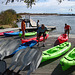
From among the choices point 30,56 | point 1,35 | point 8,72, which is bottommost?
point 1,35

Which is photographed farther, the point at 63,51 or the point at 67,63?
the point at 63,51

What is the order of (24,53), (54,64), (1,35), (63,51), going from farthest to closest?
(1,35) → (63,51) → (54,64) → (24,53)

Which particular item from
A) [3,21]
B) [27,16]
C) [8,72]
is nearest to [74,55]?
[8,72]

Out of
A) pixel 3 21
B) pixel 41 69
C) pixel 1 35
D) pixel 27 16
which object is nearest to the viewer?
pixel 41 69

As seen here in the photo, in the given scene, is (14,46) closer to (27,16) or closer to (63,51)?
(63,51)

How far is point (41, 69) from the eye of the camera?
17.9ft

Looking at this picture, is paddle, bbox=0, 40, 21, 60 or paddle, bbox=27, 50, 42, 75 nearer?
paddle, bbox=27, 50, 42, 75

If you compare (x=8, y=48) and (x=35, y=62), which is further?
(x=8, y=48)

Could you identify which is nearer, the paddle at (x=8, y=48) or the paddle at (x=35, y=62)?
the paddle at (x=35, y=62)

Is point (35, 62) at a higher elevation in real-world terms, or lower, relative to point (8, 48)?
lower

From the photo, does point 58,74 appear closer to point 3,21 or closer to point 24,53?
point 24,53

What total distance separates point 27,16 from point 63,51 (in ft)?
63.3

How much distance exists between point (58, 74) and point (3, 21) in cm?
3001

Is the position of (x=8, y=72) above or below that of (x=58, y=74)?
above
